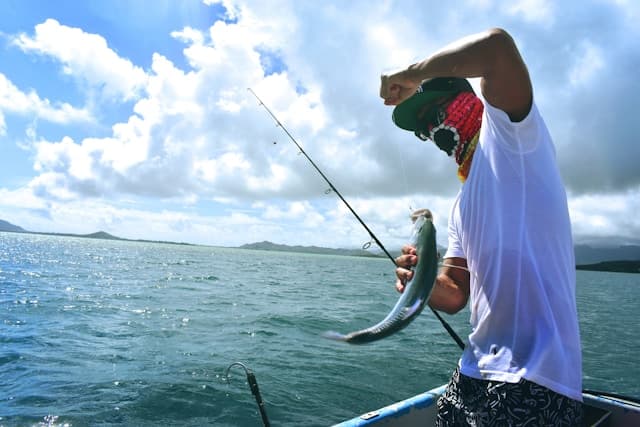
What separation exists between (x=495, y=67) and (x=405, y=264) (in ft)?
3.58

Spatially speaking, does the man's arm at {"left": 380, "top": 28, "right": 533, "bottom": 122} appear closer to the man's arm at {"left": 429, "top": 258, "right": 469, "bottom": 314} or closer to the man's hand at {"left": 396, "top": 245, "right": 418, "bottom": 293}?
the man's hand at {"left": 396, "top": 245, "right": 418, "bottom": 293}

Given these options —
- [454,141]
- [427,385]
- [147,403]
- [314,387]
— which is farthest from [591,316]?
[454,141]

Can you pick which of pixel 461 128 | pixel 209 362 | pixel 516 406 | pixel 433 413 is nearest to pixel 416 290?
pixel 516 406

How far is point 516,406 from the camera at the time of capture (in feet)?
6.55

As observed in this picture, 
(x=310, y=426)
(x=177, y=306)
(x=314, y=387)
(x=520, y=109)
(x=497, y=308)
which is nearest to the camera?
(x=520, y=109)

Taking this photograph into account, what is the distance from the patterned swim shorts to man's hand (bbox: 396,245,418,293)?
630 millimetres

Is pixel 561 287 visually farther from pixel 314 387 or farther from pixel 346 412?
pixel 314 387

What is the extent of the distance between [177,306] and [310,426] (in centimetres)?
1461

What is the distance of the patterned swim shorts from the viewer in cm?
197

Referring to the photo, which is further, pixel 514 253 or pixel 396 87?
pixel 396 87

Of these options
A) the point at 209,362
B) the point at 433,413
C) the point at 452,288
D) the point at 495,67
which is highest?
the point at 495,67

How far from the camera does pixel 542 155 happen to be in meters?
2.00

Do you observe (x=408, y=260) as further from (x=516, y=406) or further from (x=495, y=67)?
(x=495, y=67)

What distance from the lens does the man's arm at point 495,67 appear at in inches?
73.9
